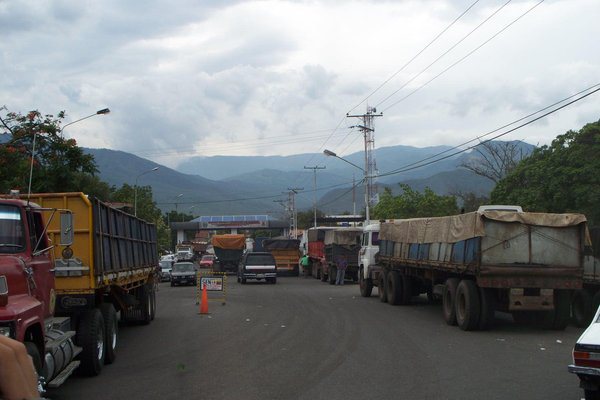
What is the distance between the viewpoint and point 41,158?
3048cm

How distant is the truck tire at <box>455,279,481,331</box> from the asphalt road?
271mm

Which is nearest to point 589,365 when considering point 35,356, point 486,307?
point 35,356

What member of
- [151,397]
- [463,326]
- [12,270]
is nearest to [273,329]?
[463,326]

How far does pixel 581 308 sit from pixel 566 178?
16.0 m

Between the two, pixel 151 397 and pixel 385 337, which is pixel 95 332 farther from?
pixel 385 337

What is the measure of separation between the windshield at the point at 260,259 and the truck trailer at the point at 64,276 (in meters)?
23.4

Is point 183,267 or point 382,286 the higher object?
point 183,267

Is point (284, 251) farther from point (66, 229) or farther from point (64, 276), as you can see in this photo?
point (66, 229)

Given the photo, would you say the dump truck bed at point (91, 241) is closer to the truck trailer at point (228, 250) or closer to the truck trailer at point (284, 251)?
the truck trailer at point (284, 251)

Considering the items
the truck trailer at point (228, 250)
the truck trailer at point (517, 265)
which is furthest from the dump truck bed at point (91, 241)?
the truck trailer at point (228, 250)

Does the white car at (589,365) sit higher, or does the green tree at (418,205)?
the green tree at (418,205)

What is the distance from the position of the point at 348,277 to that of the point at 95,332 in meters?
29.4

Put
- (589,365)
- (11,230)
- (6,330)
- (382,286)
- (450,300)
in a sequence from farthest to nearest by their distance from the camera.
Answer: (382,286) → (450,300) → (11,230) → (589,365) → (6,330)

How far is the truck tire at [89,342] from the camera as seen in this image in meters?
10.4
